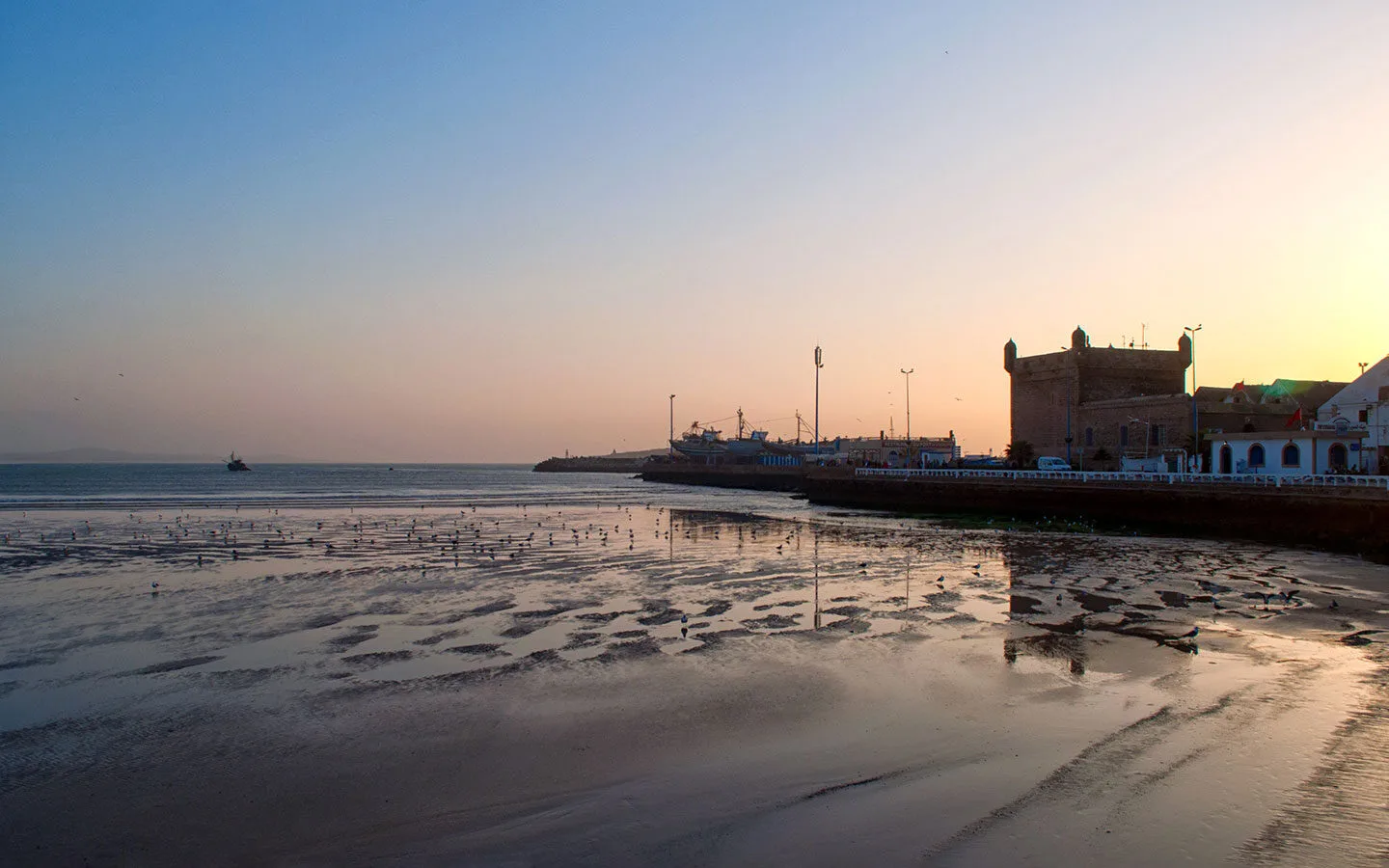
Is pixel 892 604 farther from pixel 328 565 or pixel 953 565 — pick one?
pixel 328 565

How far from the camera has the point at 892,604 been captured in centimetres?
1853

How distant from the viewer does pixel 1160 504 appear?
3800 centimetres

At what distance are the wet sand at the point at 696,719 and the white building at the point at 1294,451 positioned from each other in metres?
18.8

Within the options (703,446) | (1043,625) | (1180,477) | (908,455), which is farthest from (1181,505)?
(703,446)

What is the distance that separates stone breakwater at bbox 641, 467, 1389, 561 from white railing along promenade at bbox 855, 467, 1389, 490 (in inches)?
11.9

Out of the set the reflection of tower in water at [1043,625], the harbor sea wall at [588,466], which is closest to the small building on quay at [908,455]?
the reflection of tower in water at [1043,625]

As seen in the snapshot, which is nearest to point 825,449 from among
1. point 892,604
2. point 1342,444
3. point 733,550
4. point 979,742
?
point 1342,444

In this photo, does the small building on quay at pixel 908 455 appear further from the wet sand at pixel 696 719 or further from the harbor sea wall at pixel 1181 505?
the wet sand at pixel 696 719

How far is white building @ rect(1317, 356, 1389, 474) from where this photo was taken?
121 ft

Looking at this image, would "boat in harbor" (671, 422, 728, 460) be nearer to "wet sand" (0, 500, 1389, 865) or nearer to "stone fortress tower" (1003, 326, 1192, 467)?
"stone fortress tower" (1003, 326, 1192, 467)

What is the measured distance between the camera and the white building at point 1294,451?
37781 millimetres

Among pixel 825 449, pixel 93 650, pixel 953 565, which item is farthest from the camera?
pixel 825 449

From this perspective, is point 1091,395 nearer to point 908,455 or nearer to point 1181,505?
point 908,455

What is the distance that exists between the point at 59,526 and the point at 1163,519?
1908 inches
